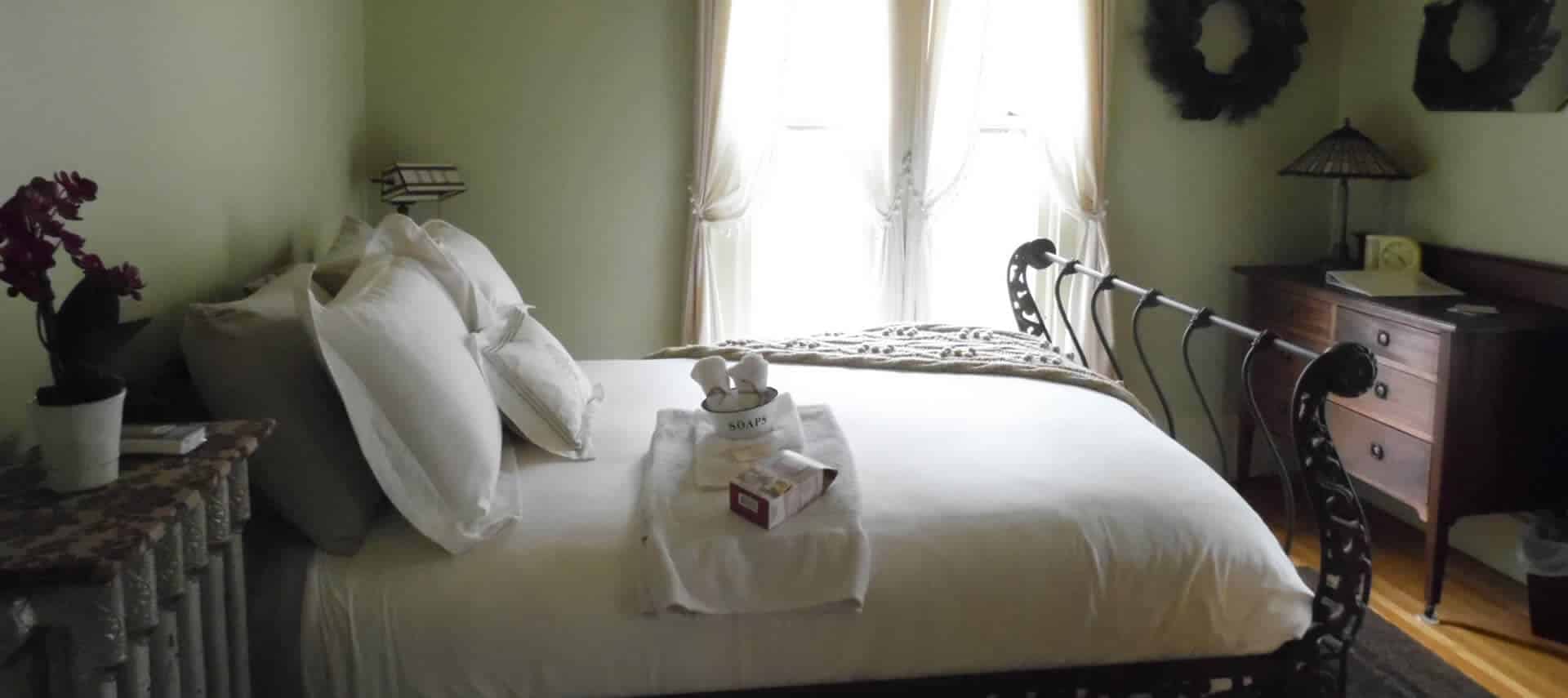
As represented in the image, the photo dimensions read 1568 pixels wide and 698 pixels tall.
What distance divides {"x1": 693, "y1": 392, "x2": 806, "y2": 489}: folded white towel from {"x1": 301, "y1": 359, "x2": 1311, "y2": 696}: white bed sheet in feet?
0.40

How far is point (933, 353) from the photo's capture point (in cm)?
299

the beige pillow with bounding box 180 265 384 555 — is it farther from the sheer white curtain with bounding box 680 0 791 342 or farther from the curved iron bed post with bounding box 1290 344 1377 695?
the sheer white curtain with bounding box 680 0 791 342

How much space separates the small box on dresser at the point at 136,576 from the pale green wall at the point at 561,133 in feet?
7.67

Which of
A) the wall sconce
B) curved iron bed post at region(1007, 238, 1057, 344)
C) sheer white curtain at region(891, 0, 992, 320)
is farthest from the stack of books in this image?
sheer white curtain at region(891, 0, 992, 320)

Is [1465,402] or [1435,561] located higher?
[1465,402]

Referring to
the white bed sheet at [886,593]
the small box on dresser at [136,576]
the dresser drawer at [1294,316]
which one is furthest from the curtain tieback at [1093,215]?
the small box on dresser at [136,576]

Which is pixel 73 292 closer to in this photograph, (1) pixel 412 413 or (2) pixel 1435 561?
(1) pixel 412 413

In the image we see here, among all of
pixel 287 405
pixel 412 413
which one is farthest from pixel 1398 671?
pixel 287 405

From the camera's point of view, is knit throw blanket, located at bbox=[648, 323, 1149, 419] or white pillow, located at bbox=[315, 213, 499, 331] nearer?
white pillow, located at bbox=[315, 213, 499, 331]

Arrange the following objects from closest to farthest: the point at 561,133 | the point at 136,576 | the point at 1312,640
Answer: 1. the point at 136,576
2. the point at 1312,640
3. the point at 561,133

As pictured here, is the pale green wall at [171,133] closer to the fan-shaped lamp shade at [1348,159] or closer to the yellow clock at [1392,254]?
the fan-shaped lamp shade at [1348,159]

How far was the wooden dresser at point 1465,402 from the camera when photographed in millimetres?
3023

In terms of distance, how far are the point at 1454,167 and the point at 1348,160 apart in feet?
0.98

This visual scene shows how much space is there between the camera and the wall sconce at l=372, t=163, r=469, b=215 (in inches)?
131
